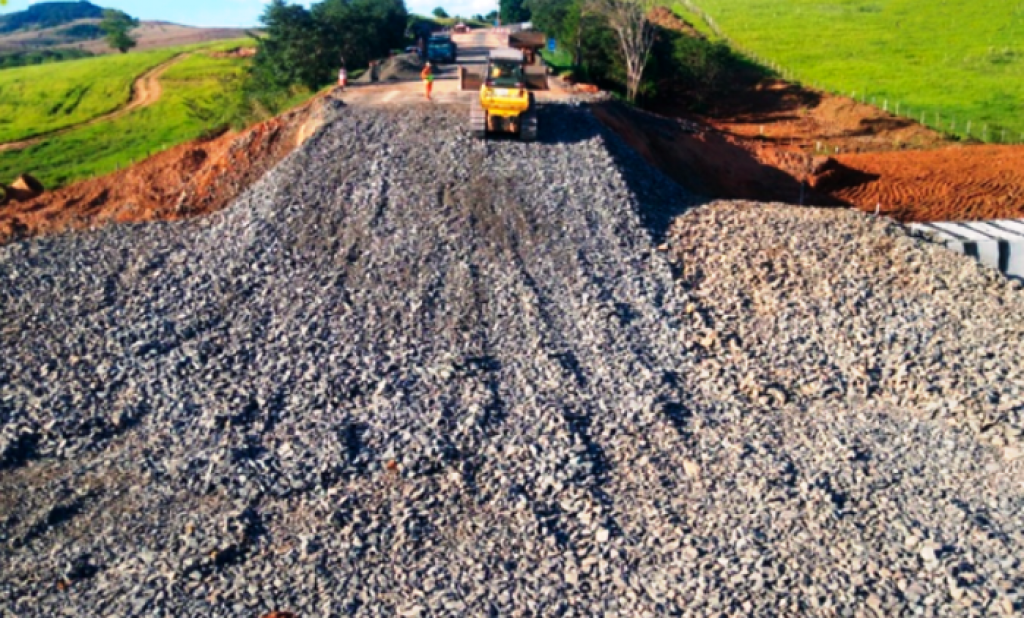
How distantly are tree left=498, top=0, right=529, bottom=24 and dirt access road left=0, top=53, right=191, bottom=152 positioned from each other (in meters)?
25.9

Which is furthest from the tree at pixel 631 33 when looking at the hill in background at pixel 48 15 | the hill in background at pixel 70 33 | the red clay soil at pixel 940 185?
the hill in background at pixel 48 15

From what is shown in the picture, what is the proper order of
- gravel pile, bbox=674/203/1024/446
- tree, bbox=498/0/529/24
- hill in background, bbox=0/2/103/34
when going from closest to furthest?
gravel pile, bbox=674/203/1024/446 < tree, bbox=498/0/529/24 < hill in background, bbox=0/2/103/34

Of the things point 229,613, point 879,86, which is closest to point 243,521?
point 229,613

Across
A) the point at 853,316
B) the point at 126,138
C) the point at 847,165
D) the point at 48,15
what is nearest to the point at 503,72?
the point at 853,316

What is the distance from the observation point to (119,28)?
309 ft

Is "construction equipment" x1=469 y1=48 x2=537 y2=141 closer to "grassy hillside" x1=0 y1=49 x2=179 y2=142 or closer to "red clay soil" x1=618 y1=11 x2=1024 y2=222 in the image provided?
"red clay soil" x1=618 y1=11 x2=1024 y2=222

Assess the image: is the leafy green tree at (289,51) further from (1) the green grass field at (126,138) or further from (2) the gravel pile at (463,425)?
(2) the gravel pile at (463,425)

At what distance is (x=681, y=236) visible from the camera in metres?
17.1

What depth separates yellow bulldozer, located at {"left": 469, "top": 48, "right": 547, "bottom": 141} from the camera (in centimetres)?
1967

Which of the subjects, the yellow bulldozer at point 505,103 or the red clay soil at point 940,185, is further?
the red clay soil at point 940,185

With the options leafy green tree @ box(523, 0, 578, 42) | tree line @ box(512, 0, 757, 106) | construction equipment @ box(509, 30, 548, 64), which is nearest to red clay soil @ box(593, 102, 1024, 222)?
construction equipment @ box(509, 30, 548, 64)

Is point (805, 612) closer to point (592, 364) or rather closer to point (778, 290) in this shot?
point (592, 364)

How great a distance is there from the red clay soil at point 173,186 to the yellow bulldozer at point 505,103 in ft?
13.1

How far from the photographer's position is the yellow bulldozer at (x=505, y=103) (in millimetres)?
19672
